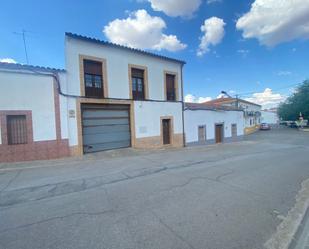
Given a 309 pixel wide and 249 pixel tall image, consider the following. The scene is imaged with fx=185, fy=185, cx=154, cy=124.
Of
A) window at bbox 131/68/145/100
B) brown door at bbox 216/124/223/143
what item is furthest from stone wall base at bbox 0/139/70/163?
brown door at bbox 216/124/223/143

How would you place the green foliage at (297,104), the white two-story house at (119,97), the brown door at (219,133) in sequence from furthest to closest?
the green foliage at (297,104), the brown door at (219,133), the white two-story house at (119,97)

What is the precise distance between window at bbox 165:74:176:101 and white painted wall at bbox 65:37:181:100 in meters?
0.58

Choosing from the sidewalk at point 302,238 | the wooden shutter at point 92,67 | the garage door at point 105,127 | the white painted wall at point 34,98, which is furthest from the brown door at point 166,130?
the sidewalk at point 302,238

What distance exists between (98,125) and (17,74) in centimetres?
508

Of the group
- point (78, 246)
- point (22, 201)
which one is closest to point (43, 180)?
point (22, 201)

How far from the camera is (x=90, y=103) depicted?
1175 centimetres

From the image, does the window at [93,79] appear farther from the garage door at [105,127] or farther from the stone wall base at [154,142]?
the stone wall base at [154,142]

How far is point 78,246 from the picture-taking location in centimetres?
266

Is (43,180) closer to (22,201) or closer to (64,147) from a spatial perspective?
(22,201)

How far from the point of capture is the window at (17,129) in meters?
9.37

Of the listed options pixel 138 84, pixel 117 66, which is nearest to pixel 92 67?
pixel 117 66

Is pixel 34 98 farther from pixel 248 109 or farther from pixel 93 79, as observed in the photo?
pixel 248 109

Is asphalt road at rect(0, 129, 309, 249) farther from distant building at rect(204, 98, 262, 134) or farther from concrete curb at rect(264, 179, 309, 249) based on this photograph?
distant building at rect(204, 98, 262, 134)

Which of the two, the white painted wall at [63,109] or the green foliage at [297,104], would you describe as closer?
the white painted wall at [63,109]
